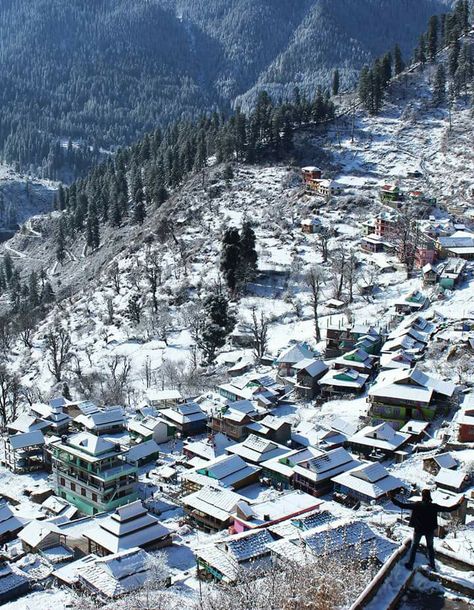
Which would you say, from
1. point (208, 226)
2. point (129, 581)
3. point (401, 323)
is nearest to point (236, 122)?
point (208, 226)

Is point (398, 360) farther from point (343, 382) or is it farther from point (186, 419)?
point (186, 419)

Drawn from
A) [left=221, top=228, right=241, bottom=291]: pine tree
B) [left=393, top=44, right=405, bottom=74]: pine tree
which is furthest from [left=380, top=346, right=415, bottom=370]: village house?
[left=393, top=44, right=405, bottom=74]: pine tree

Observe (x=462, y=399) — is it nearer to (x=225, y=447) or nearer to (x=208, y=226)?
(x=225, y=447)

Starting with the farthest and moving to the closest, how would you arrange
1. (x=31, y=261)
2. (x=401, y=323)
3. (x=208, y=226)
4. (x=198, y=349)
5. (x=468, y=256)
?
(x=31, y=261)
(x=208, y=226)
(x=468, y=256)
(x=198, y=349)
(x=401, y=323)

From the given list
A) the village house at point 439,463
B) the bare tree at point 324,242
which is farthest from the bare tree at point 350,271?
the village house at point 439,463

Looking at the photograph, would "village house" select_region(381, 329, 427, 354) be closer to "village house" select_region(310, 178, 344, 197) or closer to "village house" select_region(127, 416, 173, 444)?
"village house" select_region(127, 416, 173, 444)

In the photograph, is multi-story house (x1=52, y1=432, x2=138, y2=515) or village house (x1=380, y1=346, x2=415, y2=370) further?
village house (x1=380, y1=346, x2=415, y2=370)

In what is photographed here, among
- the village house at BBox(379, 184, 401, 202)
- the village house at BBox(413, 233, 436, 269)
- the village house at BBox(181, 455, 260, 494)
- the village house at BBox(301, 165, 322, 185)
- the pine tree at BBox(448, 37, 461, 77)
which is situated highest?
the pine tree at BBox(448, 37, 461, 77)
